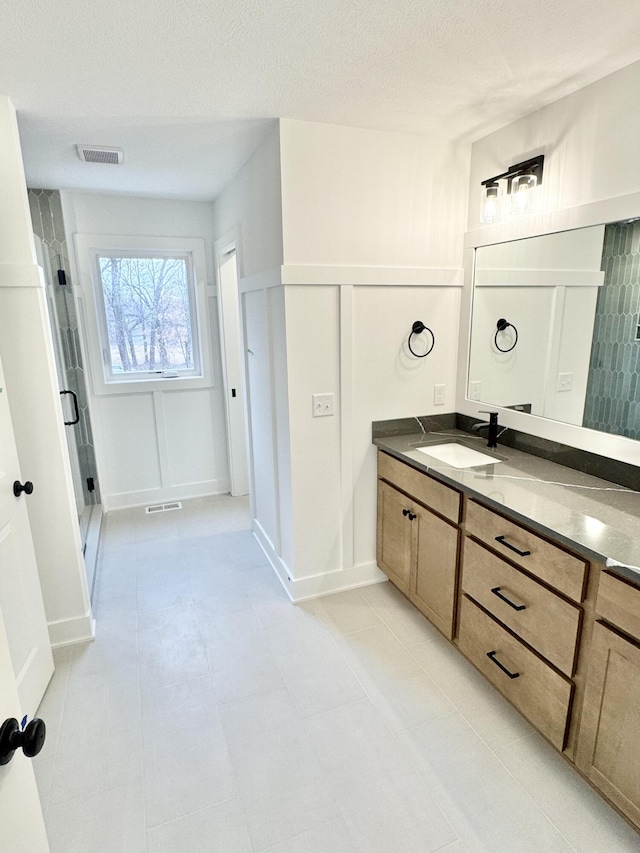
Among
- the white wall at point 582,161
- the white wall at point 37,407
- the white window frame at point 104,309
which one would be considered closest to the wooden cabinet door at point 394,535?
the white wall at point 582,161

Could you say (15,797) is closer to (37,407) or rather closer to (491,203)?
(37,407)

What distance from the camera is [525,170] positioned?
6.90 feet

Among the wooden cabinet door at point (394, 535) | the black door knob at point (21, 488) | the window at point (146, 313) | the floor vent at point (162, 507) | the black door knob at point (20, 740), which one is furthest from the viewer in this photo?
the floor vent at point (162, 507)

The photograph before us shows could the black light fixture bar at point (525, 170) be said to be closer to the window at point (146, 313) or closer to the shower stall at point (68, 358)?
the window at point (146, 313)

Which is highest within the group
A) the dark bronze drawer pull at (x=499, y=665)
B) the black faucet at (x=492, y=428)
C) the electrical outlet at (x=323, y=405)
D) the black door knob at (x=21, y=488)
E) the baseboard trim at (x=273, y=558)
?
the electrical outlet at (x=323, y=405)

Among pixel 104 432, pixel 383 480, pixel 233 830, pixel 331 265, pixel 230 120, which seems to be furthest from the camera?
pixel 104 432

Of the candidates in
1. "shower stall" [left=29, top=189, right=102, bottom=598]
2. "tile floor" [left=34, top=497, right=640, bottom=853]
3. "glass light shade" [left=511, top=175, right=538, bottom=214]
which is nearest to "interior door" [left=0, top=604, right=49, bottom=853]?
"tile floor" [left=34, top=497, right=640, bottom=853]

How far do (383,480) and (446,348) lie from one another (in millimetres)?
828

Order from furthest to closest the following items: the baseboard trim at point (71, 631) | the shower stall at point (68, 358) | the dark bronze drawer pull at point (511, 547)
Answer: the shower stall at point (68, 358)
the baseboard trim at point (71, 631)
the dark bronze drawer pull at point (511, 547)

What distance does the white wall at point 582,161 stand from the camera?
1.72 metres

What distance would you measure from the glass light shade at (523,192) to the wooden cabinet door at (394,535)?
1.46m

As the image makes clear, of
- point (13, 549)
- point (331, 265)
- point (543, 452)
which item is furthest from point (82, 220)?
point (543, 452)

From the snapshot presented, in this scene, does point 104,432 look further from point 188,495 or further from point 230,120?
point 230,120

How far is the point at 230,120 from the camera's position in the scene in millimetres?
2100
